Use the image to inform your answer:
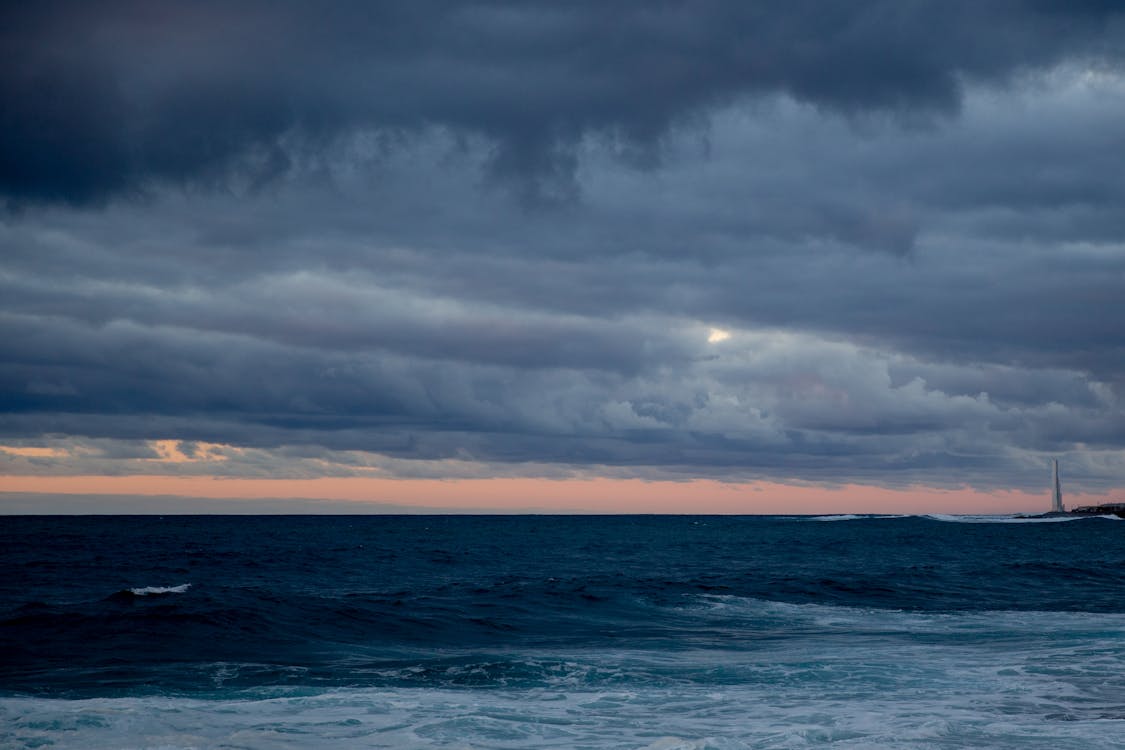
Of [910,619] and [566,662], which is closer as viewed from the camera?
[566,662]

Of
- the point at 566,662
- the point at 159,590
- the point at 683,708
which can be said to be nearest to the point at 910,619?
the point at 566,662

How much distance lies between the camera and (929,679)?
19859 mm

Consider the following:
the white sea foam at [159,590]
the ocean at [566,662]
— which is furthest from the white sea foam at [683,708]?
the white sea foam at [159,590]

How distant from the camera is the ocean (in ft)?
49.8

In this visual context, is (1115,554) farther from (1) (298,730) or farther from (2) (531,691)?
(1) (298,730)

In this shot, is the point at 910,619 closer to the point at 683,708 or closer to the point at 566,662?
the point at 566,662

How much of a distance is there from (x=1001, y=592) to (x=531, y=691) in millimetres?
29527

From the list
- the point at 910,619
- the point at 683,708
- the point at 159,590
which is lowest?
the point at 910,619

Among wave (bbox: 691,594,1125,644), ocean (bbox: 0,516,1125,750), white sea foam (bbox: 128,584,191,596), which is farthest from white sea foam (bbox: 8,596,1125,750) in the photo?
white sea foam (bbox: 128,584,191,596)

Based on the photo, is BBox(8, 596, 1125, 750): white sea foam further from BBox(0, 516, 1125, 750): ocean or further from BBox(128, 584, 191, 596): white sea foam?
BBox(128, 584, 191, 596): white sea foam

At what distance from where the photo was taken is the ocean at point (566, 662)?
49.8 ft

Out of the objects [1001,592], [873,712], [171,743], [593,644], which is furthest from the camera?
[1001,592]

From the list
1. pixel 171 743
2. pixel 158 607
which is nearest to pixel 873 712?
pixel 171 743

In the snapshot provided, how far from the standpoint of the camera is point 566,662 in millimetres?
22641
